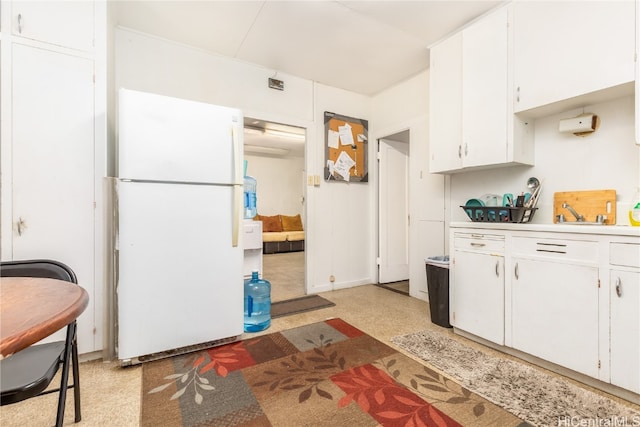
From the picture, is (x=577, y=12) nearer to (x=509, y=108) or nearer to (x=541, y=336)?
(x=509, y=108)

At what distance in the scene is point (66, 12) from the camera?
1859 mm

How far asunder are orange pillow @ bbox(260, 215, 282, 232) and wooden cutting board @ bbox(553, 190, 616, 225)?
19.6ft

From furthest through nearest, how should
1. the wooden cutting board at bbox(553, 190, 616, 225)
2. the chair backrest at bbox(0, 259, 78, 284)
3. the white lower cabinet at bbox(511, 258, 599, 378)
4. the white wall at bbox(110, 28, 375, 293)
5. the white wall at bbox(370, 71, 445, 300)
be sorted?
the white wall at bbox(370, 71, 445, 300), the white wall at bbox(110, 28, 375, 293), the wooden cutting board at bbox(553, 190, 616, 225), the white lower cabinet at bbox(511, 258, 599, 378), the chair backrest at bbox(0, 259, 78, 284)

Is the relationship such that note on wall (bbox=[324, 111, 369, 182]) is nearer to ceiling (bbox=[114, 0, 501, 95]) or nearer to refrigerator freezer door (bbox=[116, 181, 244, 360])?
ceiling (bbox=[114, 0, 501, 95])

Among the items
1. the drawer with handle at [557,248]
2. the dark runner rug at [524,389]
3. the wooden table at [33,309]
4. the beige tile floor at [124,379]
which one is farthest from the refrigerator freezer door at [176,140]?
the drawer with handle at [557,248]

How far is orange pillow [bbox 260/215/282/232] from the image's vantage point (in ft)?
23.7

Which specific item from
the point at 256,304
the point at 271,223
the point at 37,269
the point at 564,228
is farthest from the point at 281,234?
the point at 564,228

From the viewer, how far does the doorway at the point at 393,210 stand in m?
3.99

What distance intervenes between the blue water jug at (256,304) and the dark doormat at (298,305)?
0.82 feet

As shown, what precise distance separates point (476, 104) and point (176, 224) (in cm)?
254

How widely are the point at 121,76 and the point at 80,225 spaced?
151 cm

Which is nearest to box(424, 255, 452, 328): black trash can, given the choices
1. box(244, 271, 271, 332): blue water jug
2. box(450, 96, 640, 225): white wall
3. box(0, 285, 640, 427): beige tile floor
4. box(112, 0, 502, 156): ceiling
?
box(0, 285, 640, 427): beige tile floor

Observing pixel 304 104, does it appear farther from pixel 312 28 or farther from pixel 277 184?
pixel 277 184

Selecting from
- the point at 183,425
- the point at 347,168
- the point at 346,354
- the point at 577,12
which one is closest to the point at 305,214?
the point at 347,168
